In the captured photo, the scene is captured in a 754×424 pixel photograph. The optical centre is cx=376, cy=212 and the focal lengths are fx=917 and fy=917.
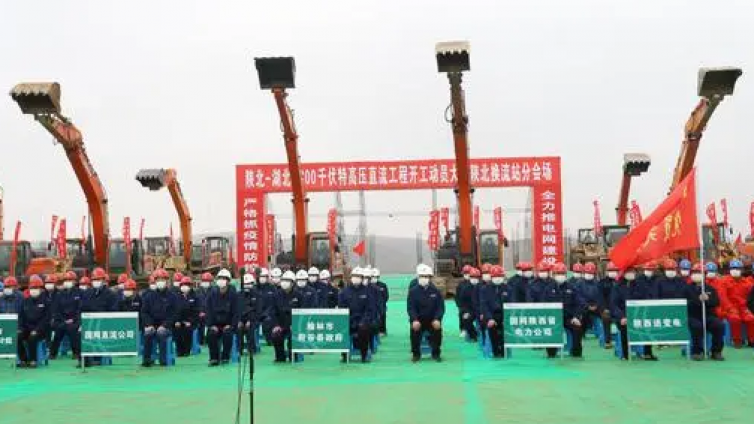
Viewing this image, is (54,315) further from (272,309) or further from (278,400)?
(278,400)

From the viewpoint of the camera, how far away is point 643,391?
10477mm

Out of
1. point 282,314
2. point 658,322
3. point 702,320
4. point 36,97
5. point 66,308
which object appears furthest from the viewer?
point 36,97

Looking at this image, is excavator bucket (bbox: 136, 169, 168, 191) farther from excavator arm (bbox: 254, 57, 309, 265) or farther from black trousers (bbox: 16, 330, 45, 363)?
black trousers (bbox: 16, 330, 45, 363)

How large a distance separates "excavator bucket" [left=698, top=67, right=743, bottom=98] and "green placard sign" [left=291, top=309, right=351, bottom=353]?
10.5 metres

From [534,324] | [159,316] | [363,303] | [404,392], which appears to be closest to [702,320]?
[534,324]

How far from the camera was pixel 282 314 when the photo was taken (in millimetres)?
14906

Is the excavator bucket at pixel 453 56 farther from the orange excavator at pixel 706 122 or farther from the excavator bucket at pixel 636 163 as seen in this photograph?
the excavator bucket at pixel 636 163

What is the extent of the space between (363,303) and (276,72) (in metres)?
8.66

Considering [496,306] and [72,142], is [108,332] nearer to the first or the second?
[496,306]

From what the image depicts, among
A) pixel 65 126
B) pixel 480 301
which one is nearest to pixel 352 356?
pixel 480 301

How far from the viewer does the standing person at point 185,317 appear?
15.1m

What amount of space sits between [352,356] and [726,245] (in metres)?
15.7

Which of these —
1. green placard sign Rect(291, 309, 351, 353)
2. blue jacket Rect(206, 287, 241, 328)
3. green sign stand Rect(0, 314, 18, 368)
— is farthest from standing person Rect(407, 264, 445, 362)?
green sign stand Rect(0, 314, 18, 368)

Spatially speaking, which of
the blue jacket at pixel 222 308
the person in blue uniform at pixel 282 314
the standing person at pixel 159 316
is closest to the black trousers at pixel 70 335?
the standing person at pixel 159 316
